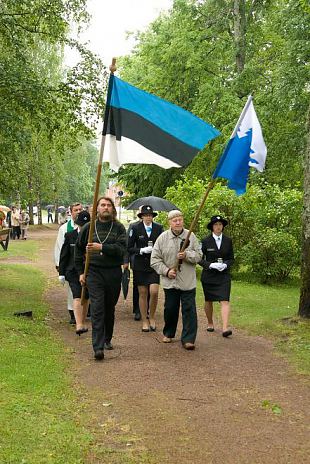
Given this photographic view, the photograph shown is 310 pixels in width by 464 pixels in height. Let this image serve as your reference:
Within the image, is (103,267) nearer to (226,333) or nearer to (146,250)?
(146,250)

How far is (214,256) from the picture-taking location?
9250 millimetres

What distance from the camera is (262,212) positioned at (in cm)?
1622

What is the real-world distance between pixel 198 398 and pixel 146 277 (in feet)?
12.8

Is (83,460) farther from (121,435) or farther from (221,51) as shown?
(221,51)

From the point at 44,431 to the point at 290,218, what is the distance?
40.8 feet

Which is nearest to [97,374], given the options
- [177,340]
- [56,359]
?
[56,359]

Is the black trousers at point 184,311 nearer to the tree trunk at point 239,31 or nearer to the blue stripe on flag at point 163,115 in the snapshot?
the blue stripe on flag at point 163,115

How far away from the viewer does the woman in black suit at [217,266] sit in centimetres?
908

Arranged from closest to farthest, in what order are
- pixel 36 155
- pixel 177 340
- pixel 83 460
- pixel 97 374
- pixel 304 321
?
pixel 83 460
pixel 97 374
pixel 177 340
pixel 304 321
pixel 36 155

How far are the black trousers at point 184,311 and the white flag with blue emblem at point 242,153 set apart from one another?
1631 millimetres

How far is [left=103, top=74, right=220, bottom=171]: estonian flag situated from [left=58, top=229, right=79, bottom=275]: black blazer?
8.48ft

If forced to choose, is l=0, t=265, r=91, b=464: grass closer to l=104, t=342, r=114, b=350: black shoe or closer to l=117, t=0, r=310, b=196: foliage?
l=104, t=342, r=114, b=350: black shoe

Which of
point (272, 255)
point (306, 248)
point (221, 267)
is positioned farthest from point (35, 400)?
point (272, 255)

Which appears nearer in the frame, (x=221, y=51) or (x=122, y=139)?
(x=122, y=139)
